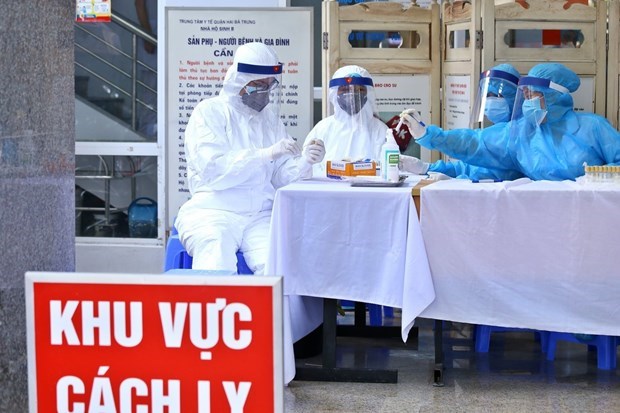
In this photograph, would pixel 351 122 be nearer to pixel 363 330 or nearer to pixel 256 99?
pixel 256 99

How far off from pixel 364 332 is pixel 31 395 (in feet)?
12.3

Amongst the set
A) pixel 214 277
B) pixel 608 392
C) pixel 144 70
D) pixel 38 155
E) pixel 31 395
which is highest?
pixel 144 70

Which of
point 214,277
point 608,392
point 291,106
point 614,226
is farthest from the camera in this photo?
point 291,106

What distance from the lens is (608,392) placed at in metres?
4.58

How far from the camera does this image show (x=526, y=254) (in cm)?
438

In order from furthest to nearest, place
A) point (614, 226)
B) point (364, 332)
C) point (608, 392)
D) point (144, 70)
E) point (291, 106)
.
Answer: point (144, 70), point (291, 106), point (364, 332), point (608, 392), point (614, 226)

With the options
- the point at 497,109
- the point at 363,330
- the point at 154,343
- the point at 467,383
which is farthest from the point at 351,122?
the point at 154,343

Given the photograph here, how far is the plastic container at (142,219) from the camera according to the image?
7594 millimetres

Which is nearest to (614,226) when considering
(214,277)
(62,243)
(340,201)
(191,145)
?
(340,201)

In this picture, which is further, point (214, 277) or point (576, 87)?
point (576, 87)

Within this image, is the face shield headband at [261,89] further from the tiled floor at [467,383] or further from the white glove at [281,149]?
the tiled floor at [467,383]

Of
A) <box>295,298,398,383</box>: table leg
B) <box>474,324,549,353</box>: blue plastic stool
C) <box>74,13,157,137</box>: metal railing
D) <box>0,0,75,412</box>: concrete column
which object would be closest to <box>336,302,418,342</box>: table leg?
<box>474,324,549,353</box>: blue plastic stool

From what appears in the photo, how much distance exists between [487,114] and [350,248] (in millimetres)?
1437

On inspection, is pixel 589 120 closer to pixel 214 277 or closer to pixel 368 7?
pixel 368 7
